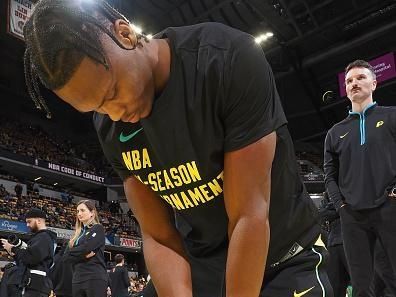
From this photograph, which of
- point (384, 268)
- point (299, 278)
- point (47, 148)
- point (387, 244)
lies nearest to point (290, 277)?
point (299, 278)

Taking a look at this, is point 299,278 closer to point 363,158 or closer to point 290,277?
point 290,277

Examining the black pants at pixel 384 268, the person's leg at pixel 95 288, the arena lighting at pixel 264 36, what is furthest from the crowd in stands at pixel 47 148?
the black pants at pixel 384 268

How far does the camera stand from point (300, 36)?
2058 cm

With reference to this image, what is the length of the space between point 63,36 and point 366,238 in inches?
107

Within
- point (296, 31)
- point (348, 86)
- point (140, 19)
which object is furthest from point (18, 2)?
point (348, 86)

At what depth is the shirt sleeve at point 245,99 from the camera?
1.36 meters

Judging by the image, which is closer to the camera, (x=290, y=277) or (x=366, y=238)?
(x=290, y=277)

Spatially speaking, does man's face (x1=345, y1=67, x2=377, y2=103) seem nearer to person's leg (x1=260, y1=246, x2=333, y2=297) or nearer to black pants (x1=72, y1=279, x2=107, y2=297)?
person's leg (x1=260, y1=246, x2=333, y2=297)

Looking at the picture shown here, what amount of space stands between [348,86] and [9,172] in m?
22.4

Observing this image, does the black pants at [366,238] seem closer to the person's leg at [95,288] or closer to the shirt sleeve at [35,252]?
the person's leg at [95,288]

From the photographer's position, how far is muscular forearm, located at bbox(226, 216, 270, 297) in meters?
1.35

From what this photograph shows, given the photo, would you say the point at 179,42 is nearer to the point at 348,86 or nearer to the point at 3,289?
the point at 348,86

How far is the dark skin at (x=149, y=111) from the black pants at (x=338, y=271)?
2.94m

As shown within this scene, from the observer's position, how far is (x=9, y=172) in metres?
23.9
